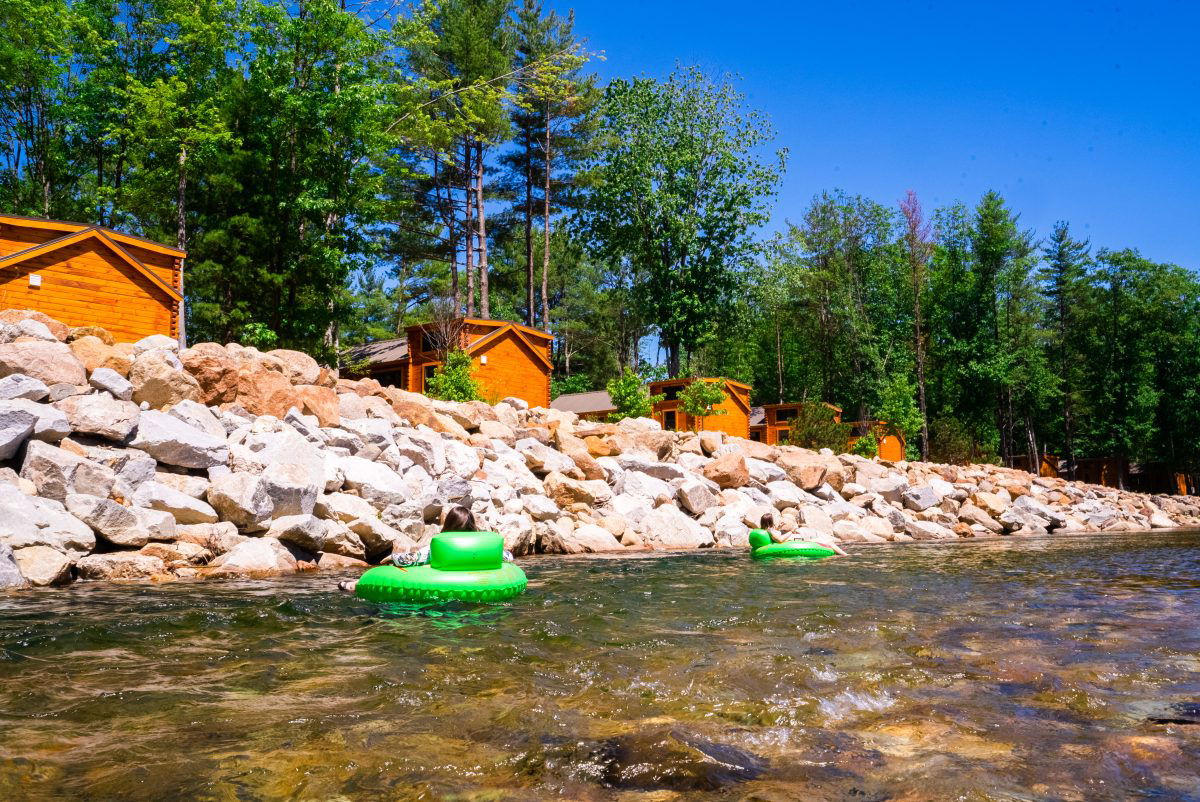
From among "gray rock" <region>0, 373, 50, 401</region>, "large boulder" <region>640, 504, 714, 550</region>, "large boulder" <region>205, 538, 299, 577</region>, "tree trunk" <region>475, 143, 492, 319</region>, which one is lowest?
"large boulder" <region>640, 504, 714, 550</region>

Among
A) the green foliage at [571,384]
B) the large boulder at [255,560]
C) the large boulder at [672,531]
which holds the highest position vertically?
the green foliage at [571,384]

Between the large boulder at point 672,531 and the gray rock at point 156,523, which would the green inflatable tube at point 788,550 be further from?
the gray rock at point 156,523

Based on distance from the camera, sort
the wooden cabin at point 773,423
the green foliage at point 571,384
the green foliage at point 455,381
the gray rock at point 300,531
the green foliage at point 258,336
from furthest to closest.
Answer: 1. the green foliage at point 571,384
2. the wooden cabin at point 773,423
3. the green foliage at point 455,381
4. the green foliage at point 258,336
5. the gray rock at point 300,531

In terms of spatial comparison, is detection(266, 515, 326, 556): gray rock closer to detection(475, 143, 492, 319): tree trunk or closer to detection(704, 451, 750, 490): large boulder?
detection(704, 451, 750, 490): large boulder

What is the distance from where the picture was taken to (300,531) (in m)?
9.34

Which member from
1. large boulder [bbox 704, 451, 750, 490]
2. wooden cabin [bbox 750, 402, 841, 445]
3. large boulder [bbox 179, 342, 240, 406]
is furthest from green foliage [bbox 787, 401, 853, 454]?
large boulder [bbox 179, 342, 240, 406]

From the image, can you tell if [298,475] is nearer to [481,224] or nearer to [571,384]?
[481,224]

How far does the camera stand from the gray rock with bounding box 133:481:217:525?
9.23 m

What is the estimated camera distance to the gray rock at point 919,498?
70.5ft

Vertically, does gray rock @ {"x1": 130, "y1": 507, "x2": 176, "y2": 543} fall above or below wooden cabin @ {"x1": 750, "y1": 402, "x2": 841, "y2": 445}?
below

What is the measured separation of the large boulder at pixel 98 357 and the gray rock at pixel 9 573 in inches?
207

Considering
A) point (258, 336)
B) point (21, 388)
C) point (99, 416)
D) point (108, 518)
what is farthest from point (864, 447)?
point (21, 388)

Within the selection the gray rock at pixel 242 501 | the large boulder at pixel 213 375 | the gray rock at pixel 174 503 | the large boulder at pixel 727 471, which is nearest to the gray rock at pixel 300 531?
the gray rock at pixel 242 501

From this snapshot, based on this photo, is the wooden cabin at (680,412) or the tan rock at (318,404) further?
the wooden cabin at (680,412)
